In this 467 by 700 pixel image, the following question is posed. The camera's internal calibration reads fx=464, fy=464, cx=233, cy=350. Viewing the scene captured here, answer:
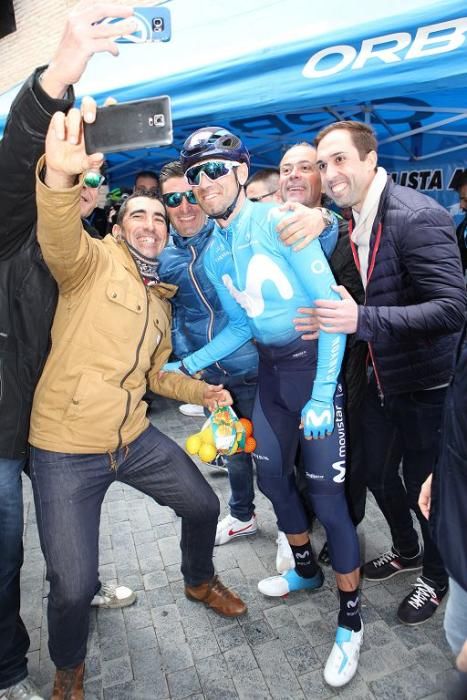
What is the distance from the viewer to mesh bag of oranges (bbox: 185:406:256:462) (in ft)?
8.38

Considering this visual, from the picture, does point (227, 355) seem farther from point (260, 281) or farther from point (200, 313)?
point (260, 281)

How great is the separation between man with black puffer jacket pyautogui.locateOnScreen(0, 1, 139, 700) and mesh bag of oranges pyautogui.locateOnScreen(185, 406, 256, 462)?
96cm

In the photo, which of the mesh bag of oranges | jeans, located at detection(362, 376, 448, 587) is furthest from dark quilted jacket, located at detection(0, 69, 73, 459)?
jeans, located at detection(362, 376, 448, 587)

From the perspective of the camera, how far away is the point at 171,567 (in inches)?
125

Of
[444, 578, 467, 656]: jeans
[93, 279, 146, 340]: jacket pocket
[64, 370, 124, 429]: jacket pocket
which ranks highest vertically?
[93, 279, 146, 340]: jacket pocket

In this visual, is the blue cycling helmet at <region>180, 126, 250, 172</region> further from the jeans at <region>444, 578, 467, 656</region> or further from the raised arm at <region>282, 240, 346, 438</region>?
the jeans at <region>444, 578, 467, 656</region>

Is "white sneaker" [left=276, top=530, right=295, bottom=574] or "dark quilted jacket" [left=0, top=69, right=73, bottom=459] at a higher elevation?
"dark quilted jacket" [left=0, top=69, right=73, bottom=459]

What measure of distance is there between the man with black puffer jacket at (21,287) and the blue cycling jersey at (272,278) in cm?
92

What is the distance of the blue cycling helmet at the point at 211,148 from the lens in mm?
2248

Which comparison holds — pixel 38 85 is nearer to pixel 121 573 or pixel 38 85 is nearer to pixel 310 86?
pixel 310 86

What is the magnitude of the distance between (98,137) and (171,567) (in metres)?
2.75

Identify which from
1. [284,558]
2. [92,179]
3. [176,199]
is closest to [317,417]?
[284,558]

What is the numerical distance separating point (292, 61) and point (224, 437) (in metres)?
2.51

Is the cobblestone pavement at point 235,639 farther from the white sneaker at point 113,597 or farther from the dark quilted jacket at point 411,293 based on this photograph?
the dark quilted jacket at point 411,293
